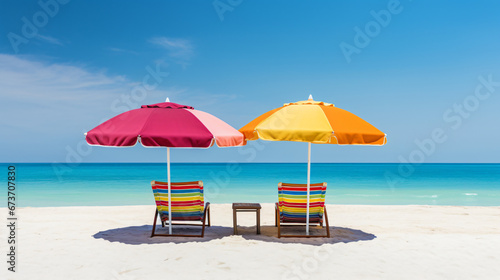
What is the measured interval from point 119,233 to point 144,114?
2.06 m

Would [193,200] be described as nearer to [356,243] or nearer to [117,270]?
[117,270]

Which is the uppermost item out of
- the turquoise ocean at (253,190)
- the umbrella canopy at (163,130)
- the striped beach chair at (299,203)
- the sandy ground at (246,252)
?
the umbrella canopy at (163,130)

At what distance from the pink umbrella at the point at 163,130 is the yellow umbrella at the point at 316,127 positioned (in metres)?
0.54

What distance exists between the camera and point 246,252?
4371mm

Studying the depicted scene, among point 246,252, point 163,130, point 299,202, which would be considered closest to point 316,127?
point 299,202

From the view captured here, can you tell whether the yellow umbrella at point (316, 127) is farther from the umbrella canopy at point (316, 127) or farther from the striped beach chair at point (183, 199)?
the striped beach chair at point (183, 199)

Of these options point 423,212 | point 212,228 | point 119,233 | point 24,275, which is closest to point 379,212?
point 423,212

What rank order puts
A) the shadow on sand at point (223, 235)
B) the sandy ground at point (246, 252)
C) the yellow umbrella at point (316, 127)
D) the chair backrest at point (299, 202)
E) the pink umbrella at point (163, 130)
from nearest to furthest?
the sandy ground at point (246, 252) → the pink umbrella at point (163, 130) → the yellow umbrella at point (316, 127) → the shadow on sand at point (223, 235) → the chair backrest at point (299, 202)

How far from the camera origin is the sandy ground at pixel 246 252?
12.0ft

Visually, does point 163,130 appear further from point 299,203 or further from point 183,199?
point 299,203

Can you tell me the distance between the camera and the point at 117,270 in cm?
368

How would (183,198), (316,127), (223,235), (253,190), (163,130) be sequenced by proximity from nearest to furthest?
1. (163,130)
2. (316,127)
3. (183,198)
4. (223,235)
5. (253,190)

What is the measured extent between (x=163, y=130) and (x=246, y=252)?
1.80 metres

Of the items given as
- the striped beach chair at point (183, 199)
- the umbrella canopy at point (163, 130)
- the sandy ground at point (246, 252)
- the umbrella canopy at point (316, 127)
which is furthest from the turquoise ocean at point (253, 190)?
the umbrella canopy at point (316, 127)
